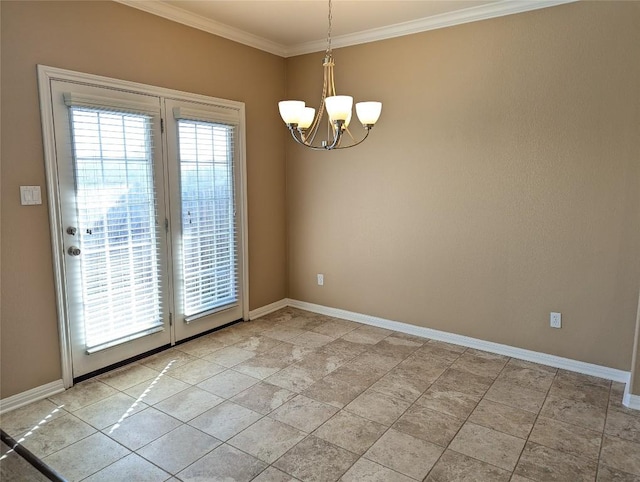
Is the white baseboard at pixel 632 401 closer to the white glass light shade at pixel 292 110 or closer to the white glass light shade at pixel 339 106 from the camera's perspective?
the white glass light shade at pixel 339 106

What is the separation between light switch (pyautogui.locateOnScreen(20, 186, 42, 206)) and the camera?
2.68 meters

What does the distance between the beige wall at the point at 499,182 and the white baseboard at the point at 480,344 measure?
6 cm

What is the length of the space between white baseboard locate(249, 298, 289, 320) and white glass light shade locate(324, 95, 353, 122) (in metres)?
2.68

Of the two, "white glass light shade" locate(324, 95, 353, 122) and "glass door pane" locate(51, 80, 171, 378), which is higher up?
"white glass light shade" locate(324, 95, 353, 122)

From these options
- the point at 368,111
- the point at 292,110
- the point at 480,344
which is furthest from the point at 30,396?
the point at 480,344

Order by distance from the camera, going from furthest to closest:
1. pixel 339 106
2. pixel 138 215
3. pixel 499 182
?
pixel 499 182, pixel 138 215, pixel 339 106

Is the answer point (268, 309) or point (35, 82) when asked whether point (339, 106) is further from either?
point (268, 309)

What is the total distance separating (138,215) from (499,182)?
286cm

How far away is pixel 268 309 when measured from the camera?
15.4 ft

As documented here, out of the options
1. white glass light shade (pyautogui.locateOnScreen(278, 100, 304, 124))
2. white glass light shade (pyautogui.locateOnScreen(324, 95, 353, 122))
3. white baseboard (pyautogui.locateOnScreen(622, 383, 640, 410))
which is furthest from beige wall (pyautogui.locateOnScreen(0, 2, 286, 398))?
white baseboard (pyautogui.locateOnScreen(622, 383, 640, 410))

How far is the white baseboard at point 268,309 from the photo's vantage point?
450 centimetres

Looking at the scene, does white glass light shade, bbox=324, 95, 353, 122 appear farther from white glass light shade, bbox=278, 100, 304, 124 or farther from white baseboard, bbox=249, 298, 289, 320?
white baseboard, bbox=249, 298, 289, 320

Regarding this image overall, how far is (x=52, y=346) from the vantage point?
2898 mm

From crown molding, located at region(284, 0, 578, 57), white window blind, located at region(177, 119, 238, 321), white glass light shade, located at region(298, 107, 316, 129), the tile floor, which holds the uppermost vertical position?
crown molding, located at region(284, 0, 578, 57)
